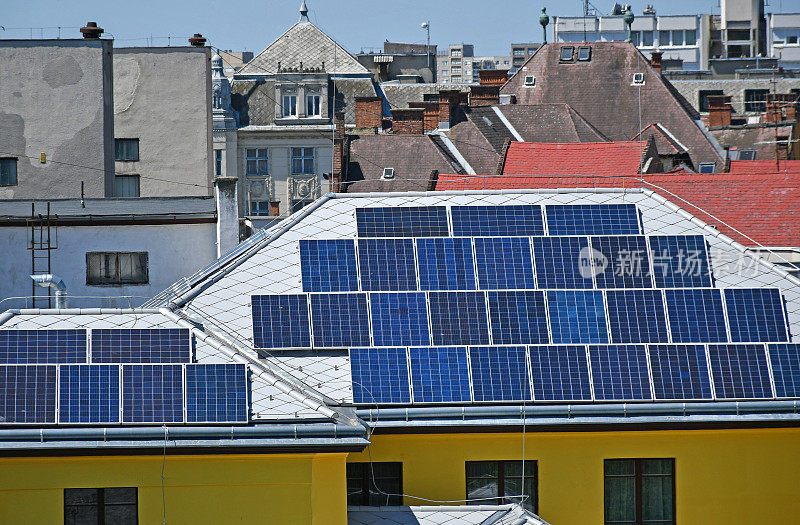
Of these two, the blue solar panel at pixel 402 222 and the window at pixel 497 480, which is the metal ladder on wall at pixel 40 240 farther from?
the window at pixel 497 480

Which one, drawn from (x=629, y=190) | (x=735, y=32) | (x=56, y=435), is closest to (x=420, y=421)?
(x=56, y=435)

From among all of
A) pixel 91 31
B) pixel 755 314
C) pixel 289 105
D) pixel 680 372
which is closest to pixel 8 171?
pixel 91 31

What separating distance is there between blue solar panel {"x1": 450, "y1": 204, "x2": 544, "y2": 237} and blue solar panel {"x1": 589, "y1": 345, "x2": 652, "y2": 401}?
14.7ft

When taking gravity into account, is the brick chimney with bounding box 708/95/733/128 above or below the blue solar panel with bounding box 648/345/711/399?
above

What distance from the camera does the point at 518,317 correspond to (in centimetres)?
2619

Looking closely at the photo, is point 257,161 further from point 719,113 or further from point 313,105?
point 719,113

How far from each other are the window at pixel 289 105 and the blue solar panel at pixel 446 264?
70.4 m

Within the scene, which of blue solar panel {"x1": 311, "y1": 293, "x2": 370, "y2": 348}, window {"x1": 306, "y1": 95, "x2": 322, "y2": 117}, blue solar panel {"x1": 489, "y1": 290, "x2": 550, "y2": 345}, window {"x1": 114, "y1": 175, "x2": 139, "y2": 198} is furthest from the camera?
window {"x1": 306, "y1": 95, "x2": 322, "y2": 117}

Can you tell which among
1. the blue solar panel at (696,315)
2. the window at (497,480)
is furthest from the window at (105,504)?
the blue solar panel at (696,315)

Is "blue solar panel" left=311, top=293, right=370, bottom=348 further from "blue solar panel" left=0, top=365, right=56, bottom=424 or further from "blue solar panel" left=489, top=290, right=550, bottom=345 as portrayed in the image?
"blue solar panel" left=0, top=365, right=56, bottom=424

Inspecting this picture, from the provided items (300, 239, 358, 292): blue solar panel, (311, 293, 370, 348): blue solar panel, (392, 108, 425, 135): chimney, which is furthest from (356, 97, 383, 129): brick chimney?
(311, 293, 370, 348): blue solar panel

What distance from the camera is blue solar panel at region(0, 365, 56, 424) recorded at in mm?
21750

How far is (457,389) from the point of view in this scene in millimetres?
24359

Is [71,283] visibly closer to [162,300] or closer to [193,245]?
[193,245]
